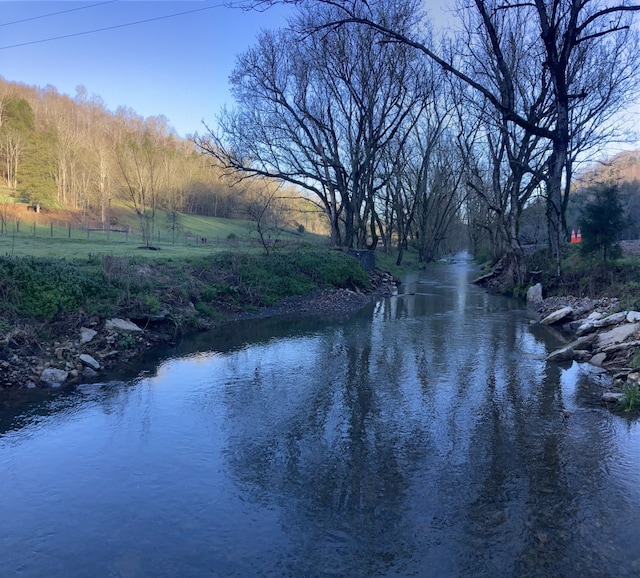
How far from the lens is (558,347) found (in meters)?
11.2

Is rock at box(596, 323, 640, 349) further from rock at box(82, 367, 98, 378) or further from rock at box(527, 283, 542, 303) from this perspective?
rock at box(82, 367, 98, 378)

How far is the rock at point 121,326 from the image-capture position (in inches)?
414

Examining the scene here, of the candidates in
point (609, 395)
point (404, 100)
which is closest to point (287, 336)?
point (609, 395)

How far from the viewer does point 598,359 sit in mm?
9367

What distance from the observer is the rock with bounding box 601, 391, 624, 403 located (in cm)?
715

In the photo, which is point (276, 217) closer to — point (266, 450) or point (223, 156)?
point (223, 156)

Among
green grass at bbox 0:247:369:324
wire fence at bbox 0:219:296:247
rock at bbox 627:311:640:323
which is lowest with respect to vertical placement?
rock at bbox 627:311:640:323

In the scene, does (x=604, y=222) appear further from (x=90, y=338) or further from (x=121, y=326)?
(x=90, y=338)

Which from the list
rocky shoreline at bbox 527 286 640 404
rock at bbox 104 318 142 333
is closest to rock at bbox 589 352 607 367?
rocky shoreline at bbox 527 286 640 404

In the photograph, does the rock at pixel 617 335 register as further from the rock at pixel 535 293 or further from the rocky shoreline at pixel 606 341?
the rock at pixel 535 293

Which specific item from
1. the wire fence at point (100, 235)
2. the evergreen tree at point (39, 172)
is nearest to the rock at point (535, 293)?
the wire fence at point (100, 235)

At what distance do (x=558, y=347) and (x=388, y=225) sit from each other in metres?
37.1

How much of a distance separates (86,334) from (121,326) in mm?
955

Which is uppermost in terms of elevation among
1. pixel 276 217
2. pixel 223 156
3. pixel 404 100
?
pixel 404 100
